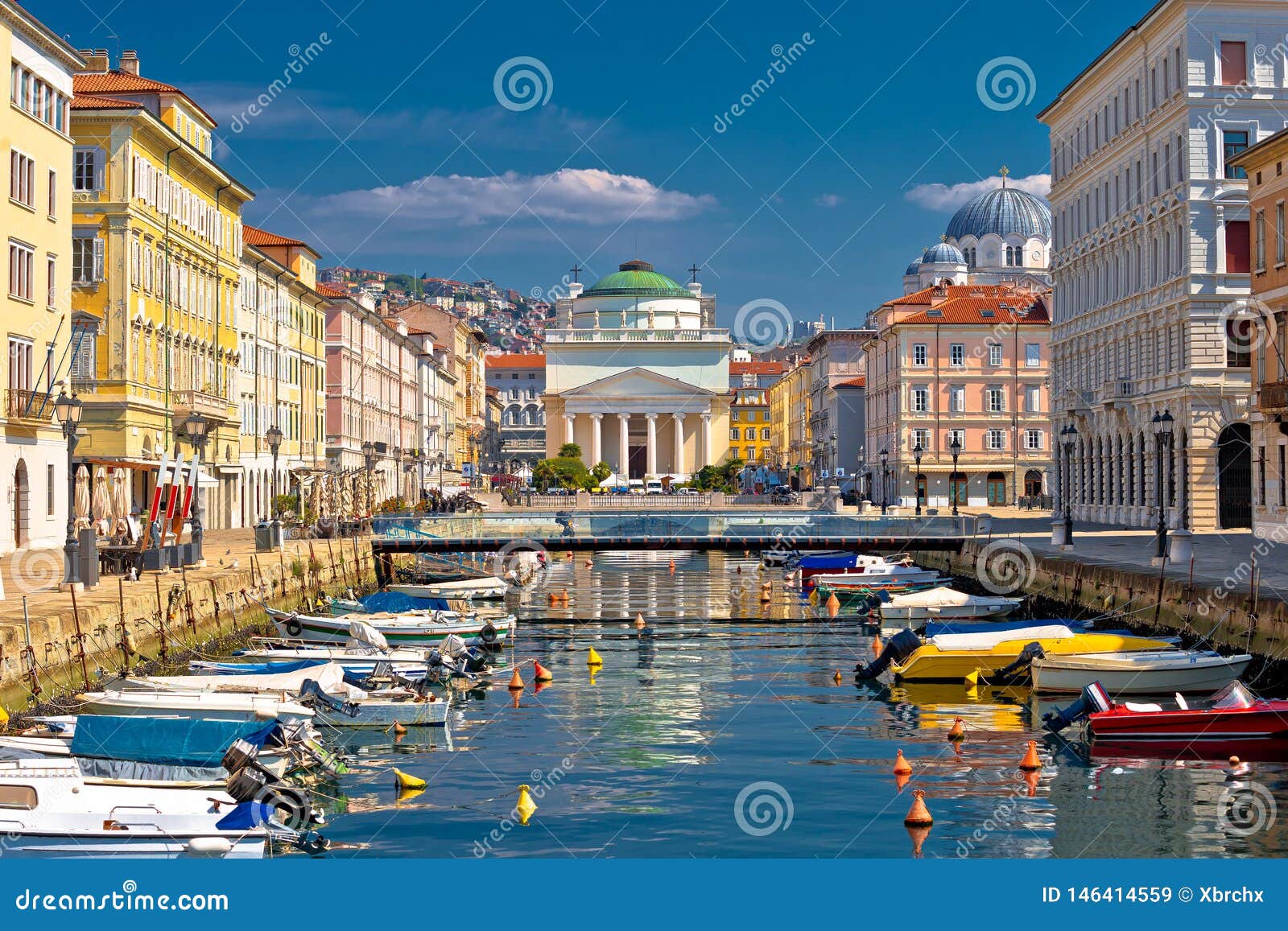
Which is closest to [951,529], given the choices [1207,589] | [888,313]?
[1207,589]

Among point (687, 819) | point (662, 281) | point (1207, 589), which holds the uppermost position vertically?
point (662, 281)

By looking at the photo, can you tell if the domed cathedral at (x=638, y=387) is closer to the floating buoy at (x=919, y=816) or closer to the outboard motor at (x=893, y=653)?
the outboard motor at (x=893, y=653)

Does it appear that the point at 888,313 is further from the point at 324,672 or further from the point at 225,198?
the point at 324,672

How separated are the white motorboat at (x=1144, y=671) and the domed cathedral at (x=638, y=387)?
122m

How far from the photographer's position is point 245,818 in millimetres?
18172

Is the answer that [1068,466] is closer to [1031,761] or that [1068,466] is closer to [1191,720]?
[1191,720]

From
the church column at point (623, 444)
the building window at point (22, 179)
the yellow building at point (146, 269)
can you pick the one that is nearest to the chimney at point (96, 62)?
the yellow building at point (146, 269)

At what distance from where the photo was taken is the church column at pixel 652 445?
6629 inches

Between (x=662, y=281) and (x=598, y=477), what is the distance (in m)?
57.8

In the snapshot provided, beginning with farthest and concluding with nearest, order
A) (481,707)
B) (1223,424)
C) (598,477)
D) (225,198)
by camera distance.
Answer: (598,477), (225,198), (1223,424), (481,707)

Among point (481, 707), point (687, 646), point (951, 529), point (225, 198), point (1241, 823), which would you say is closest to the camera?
point (1241, 823)

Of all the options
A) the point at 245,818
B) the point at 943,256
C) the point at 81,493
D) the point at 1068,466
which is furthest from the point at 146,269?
the point at 943,256

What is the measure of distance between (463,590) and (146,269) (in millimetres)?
16669

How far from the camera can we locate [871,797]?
23359mm
